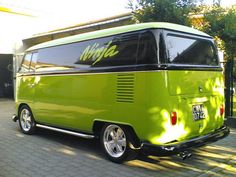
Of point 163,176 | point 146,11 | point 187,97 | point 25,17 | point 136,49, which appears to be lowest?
point 163,176

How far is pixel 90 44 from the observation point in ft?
23.1

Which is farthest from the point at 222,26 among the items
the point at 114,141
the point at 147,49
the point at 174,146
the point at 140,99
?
the point at 174,146

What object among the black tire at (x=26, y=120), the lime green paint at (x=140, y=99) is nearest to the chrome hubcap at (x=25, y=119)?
the black tire at (x=26, y=120)

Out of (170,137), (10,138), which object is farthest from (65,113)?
(170,137)

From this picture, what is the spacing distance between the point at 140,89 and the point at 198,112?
121cm

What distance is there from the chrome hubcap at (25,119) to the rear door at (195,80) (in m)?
4.63

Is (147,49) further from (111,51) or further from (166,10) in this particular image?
(166,10)

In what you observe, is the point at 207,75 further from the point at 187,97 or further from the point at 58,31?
the point at 58,31

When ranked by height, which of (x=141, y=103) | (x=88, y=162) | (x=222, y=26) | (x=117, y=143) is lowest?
(x=88, y=162)

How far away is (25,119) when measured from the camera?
9203 mm

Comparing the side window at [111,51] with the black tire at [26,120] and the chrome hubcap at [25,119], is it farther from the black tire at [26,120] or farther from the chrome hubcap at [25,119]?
the chrome hubcap at [25,119]

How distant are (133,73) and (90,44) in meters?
1.52

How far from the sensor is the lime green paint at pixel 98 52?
6.47 meters

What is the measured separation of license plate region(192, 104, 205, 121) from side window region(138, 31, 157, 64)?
119cm
